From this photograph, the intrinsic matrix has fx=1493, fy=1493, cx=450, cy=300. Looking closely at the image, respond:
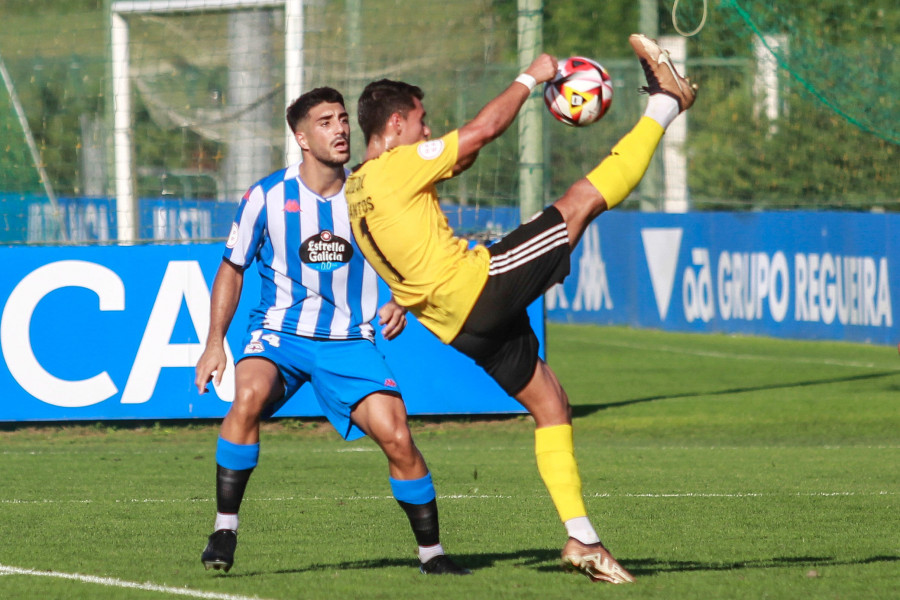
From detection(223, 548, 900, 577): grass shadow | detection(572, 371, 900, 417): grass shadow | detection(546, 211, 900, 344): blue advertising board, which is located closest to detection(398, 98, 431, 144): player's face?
detection(223, 548, 900, 577): grass shadow

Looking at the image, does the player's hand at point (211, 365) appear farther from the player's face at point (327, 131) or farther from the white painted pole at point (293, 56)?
the white painted pole at point (293, 56)

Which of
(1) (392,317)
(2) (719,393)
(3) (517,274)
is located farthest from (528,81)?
(2) (719,393)

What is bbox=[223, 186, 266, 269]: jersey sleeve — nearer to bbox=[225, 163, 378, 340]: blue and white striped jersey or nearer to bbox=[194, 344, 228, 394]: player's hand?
bbox=[225, 163, 378, 340]: blue and white striped jersey

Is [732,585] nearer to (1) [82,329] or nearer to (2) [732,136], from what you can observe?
(1) [82,329]

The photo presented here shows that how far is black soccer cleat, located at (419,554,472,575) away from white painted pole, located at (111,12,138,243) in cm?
705

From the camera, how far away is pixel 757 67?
22781mm

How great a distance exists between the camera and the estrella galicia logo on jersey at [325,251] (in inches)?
252

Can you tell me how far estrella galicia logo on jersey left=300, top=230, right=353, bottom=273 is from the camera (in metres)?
6.41

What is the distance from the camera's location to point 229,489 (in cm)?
615

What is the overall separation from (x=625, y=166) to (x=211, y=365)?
6.34 feet

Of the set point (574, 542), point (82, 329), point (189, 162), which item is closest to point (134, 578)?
point (574, 542)

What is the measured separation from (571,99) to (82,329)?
22.7 feet

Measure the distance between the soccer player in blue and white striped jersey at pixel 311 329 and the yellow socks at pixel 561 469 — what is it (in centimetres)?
57

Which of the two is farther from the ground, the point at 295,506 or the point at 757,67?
the point at 757,67
